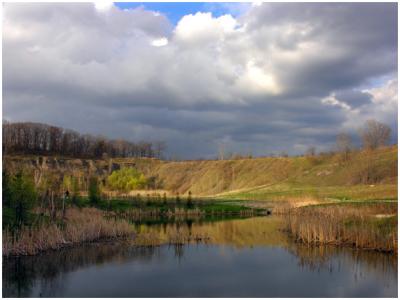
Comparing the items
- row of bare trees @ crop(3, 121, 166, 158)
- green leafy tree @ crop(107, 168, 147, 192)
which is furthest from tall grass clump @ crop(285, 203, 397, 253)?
row of bare trees @ crop(3, 121, 166, 158)

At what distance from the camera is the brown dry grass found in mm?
20688

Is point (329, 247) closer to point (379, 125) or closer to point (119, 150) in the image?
point (379, 125)

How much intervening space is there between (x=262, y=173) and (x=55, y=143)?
72676 mm

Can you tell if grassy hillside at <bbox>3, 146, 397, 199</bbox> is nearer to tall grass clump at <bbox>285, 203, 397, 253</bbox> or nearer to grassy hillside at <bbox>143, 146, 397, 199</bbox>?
grassy hillside at <bbox>143, 146, 397, 199</bbox>

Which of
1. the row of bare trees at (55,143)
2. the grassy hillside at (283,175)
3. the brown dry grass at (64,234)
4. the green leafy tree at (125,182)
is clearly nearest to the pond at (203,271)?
the brown dry grass at (64,234)

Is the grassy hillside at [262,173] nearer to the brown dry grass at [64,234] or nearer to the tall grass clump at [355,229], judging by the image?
→ the tall grass clump at [355,229]

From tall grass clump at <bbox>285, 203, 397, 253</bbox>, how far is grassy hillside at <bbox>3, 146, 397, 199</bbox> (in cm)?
2050

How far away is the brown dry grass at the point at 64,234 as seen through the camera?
67.9ft

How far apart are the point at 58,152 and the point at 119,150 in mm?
26470

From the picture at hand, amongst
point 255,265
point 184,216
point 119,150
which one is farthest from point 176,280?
point 119,150

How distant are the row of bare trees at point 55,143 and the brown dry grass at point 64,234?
339 ft

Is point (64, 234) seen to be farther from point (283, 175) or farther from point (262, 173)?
point (262, 173)

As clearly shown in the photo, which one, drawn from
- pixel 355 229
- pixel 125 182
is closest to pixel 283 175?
pixel 125 182

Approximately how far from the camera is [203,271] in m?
19.6
